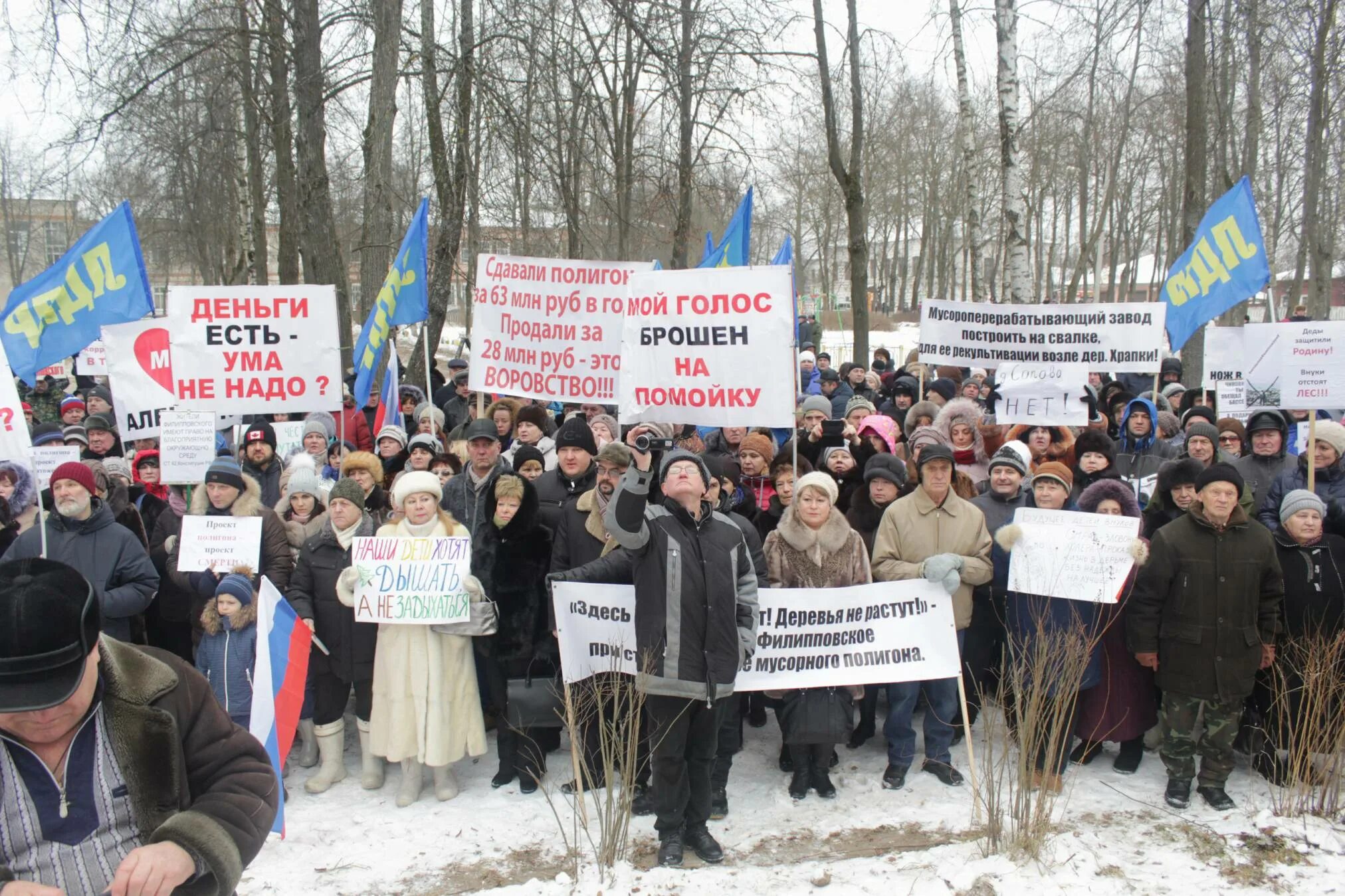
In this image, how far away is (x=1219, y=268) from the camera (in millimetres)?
8148

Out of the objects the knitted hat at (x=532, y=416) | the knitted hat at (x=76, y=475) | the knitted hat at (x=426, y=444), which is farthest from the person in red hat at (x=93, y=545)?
the knitted hat at (x=532, y=416)

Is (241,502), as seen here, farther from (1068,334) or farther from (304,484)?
(1068,334)

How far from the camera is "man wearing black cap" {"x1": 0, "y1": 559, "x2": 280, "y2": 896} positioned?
1.95 m

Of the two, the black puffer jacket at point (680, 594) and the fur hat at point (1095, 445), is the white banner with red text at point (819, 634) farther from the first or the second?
the fur hat at point (1095, 445)

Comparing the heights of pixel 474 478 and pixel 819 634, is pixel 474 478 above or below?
above

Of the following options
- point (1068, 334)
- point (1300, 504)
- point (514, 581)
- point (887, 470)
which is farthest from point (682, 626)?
point (1068, 334)

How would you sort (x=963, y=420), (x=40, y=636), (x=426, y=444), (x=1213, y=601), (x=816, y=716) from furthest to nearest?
(x=963, y=420)
(x=426, y=444)
(x=816, y=716)
(x=1213, y=601)
(x=40, y=636)

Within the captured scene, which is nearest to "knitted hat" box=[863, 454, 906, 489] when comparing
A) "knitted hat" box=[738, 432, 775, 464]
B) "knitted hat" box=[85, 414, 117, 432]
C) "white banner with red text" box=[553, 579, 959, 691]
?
"white banner with red text" box=[553, 579, 959, 691]

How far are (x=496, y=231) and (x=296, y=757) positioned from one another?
64.1ft

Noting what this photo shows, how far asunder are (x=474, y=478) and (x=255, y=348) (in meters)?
2.14

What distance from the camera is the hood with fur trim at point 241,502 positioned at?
535cm

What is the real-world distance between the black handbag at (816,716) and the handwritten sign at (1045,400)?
3027mm

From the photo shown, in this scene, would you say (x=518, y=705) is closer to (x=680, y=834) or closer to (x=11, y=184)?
(x=680, y=834)

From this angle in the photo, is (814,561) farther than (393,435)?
No
